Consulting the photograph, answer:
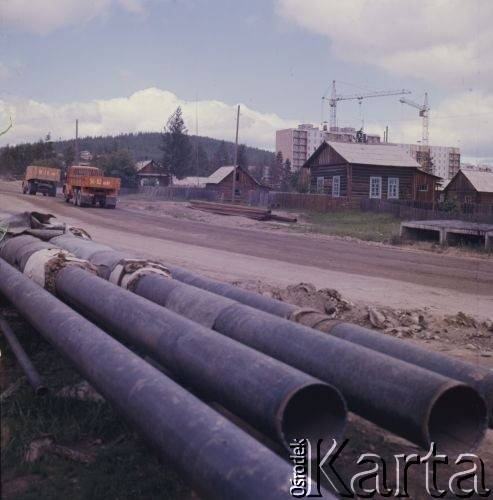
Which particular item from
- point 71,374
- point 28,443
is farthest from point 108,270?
point 28,443

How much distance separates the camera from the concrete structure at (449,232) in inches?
882

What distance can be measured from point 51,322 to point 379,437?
2.75 m

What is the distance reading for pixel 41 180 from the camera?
47562mm

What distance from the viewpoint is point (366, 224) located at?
33.1 m

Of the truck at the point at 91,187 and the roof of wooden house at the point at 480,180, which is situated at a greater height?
the roof of wooden house at the point at 480,180

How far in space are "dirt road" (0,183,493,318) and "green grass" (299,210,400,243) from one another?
1853mm

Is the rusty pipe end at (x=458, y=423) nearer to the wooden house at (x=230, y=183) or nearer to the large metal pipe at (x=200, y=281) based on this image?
the large metal pipe at (x=200, y=281)

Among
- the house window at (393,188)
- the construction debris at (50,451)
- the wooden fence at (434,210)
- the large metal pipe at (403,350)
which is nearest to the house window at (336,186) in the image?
the house window at (393,188)

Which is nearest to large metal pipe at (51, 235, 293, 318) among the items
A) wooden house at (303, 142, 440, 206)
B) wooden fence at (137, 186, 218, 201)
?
wooden house at (303, 142, 440, 206)

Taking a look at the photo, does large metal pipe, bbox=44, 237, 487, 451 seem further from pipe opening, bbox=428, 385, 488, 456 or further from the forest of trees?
the forest of trees

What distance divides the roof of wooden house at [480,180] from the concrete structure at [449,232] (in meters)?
26.6

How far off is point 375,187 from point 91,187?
19.7m

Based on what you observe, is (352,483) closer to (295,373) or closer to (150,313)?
(295,373)

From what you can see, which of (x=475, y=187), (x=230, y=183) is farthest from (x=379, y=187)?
(x=230, y=183)
